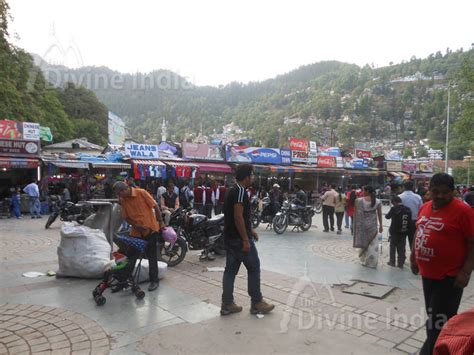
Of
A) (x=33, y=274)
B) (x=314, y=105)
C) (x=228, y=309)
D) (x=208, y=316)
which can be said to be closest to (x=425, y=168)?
(x=228, y=309)

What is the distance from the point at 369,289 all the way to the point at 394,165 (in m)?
30.7

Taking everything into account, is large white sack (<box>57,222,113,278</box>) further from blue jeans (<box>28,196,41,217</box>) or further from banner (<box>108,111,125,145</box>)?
banner (<box>108,111,125,145</box>)

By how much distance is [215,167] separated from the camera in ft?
67.2

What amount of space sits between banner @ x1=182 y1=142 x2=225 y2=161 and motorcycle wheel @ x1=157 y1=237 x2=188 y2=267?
1388cm

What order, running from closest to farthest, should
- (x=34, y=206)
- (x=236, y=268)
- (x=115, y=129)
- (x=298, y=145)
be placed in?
(x=236, y=268) → (x=34, y=206) → (x=298, y=145) → (x=115, y=129)

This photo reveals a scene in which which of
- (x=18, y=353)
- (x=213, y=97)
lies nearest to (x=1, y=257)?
(x=18, y=353)

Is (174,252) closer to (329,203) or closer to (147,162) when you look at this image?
(329,203)

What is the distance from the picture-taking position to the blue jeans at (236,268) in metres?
4.03

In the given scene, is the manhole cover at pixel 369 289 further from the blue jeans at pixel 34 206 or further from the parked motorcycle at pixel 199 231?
the blue jeans at pixel 34 206

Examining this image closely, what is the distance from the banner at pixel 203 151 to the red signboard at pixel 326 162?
846 cm

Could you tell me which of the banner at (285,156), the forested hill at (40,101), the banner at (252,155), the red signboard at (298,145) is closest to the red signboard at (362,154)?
the red signboard at (298,145)

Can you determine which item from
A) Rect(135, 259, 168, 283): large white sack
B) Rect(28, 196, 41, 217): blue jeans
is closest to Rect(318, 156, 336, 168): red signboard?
Rect(28, 196, 41, 217): blue jeans

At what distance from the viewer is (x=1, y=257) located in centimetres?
679

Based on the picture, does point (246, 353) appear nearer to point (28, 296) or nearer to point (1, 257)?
point (28, 296)
